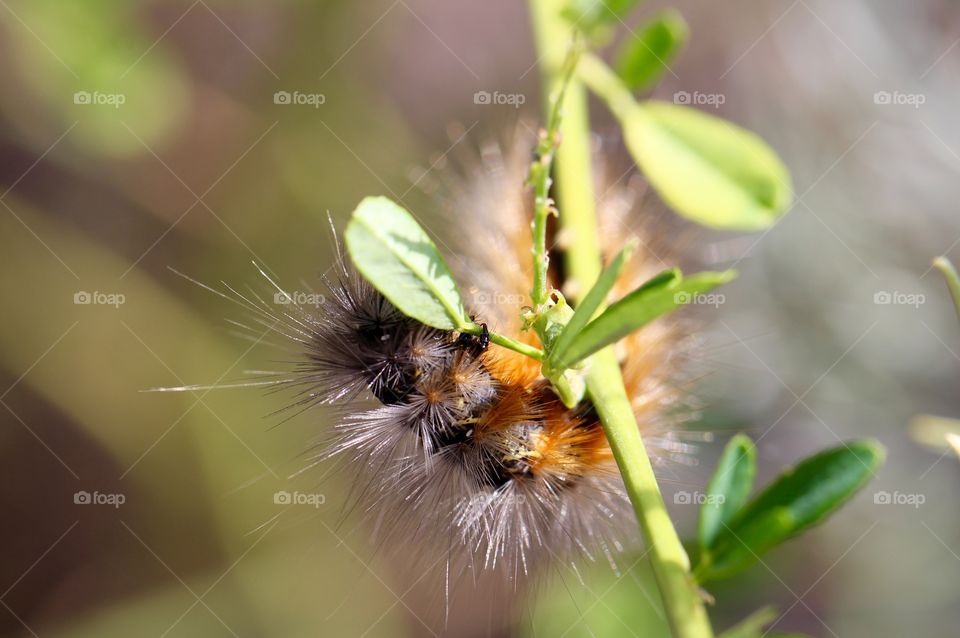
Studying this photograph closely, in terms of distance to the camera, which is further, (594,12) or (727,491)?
(727,491)

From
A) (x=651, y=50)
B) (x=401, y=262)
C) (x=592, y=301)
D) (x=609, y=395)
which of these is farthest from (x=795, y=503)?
(x=651, y=50)

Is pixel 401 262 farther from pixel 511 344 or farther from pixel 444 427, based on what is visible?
pixel 444 427

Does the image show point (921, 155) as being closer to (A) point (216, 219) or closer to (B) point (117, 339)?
(A) point (216, 219)

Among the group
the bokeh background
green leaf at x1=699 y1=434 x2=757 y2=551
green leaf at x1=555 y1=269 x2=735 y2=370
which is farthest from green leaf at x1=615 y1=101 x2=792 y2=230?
the bokeh background

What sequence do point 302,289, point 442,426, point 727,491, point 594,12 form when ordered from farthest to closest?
point 302,289 → point 442,426 → point 727,491 → point 594,12

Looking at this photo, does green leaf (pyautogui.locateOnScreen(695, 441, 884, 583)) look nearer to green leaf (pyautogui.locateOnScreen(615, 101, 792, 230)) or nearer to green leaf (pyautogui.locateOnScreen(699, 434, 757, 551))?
green leaf (pyautogui.locateOnScreen(699, 434, 757, 551))

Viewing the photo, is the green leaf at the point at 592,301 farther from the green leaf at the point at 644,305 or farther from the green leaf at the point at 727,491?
the green leaf at the point at 727,491

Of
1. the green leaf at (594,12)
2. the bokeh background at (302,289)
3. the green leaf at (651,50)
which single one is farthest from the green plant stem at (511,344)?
the bokeh background at (302,289)
